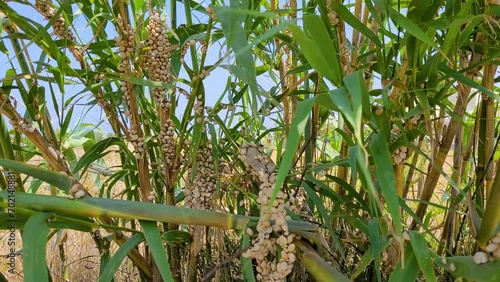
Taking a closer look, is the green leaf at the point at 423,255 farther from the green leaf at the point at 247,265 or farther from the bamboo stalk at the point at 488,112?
the bamboo stalk at the point at 488,112

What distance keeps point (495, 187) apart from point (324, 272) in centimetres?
13

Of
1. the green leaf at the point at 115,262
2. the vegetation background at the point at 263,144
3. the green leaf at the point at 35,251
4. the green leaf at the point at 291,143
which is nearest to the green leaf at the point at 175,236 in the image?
the vegetation background at the point at 263,144

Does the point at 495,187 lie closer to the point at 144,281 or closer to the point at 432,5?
the point at 432,5

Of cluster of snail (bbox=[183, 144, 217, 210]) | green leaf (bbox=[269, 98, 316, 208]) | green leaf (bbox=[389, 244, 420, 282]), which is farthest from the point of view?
cluster of snail (bbox=[183, 144, 217, 210])

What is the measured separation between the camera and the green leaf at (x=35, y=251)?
33cm

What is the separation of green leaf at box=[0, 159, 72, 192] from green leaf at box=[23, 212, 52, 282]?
50 millimetres

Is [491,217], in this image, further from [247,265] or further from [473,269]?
[247,265]

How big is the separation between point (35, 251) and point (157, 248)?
0.28ft

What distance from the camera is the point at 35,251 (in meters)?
0.34

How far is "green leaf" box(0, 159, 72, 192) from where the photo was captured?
377mm

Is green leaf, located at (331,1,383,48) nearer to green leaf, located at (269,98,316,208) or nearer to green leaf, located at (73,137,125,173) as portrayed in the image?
green leaf, located at (269,98,316,208)

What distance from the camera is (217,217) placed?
0.42 m

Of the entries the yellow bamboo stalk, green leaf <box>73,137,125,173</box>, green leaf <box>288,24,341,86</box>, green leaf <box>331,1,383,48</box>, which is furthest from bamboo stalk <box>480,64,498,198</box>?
green leaf <box>73,137,125,173</box>

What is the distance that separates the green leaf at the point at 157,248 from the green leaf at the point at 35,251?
0.24 ft
